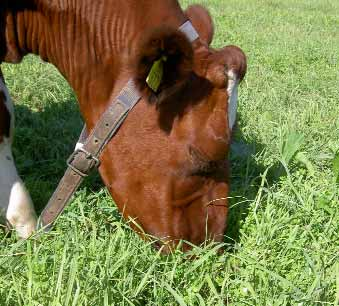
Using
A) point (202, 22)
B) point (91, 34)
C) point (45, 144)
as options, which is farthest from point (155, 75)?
point (45, 144)

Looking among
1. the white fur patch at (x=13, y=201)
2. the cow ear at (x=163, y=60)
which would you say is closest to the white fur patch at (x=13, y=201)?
the white fur patch at (x=13, y=201)

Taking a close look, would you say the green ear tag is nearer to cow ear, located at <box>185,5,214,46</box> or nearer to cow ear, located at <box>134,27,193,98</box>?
cow ear, located at <box>134,27,193,98</box>

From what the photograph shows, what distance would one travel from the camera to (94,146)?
2605mm

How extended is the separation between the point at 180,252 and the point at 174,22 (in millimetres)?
951

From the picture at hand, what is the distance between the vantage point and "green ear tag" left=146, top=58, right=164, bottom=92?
226 centimetres

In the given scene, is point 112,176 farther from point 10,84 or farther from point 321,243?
point 10,84

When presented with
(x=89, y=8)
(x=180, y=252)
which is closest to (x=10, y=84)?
(x=89, y=8)

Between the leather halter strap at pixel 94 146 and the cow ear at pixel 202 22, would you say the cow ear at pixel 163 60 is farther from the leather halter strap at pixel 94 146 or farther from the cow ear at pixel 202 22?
the cow ear at pixel 202 22

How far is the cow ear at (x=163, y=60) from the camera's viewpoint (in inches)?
86.0

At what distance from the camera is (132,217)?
2646mm

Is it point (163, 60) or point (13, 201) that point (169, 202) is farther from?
point (13, 201)

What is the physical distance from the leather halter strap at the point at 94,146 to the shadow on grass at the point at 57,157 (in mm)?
521

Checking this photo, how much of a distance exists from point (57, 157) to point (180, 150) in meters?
1.58

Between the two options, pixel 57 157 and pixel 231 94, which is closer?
pixel 231 94
